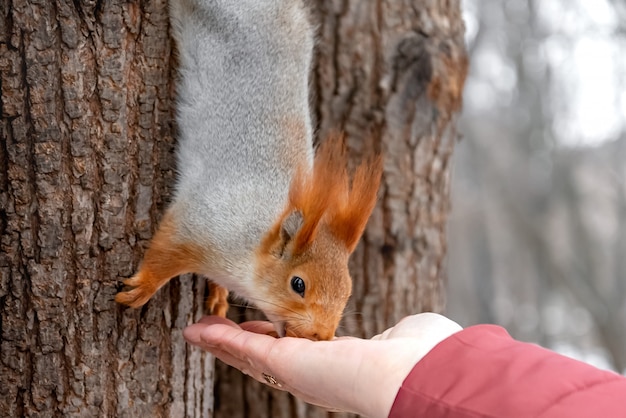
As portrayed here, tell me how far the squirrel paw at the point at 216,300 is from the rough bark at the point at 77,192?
21cm

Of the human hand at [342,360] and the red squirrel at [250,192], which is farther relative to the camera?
the red squirrel at [250,192]

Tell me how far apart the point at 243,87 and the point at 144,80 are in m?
0.20

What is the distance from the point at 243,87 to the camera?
145 cm

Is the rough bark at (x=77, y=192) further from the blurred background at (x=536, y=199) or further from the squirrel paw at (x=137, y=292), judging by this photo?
the blurred background at (x=536, y=199)

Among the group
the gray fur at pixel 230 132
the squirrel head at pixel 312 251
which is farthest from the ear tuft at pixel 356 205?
the gray fur at pixel 230 132

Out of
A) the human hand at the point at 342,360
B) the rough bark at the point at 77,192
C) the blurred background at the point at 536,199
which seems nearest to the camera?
the human hand at the point at 342,360

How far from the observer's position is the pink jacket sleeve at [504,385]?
38.0 inches

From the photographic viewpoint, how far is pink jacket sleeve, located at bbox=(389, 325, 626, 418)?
3.16ft

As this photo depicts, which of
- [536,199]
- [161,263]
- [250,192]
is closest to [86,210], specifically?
[161,263]

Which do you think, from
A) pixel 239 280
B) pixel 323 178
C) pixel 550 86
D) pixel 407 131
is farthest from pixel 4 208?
pixel 550 86

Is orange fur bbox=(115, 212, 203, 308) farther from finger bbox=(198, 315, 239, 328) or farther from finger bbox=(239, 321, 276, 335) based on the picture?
finger bbox=(239, 321, 276, 335)

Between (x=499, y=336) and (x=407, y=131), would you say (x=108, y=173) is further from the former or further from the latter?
(x=407, y=131)

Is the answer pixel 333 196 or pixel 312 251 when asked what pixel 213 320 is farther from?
pixel 333 196

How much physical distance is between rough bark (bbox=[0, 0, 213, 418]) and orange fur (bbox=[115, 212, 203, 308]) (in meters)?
0.03
